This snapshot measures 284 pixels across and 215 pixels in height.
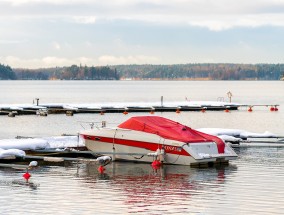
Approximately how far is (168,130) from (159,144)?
853mm

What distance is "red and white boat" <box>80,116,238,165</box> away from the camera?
31.9 meters

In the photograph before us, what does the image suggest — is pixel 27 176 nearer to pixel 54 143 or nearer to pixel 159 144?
pixel 159 144

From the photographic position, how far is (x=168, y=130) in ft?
108

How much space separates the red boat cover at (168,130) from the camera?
3241cm

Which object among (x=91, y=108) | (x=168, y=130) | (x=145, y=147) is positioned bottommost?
(x=91, y=108)

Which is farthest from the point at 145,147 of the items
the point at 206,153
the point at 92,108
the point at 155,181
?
the point at 92,108

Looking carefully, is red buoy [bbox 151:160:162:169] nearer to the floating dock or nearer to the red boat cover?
the red boat cover

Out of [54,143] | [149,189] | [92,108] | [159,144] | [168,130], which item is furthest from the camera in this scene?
[92,108]

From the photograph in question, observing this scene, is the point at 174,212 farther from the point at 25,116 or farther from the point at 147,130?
the point at 25,116

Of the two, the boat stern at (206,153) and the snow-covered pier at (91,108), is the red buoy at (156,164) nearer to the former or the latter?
the boat stern at (206,153)

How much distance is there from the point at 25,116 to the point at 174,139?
53.8m

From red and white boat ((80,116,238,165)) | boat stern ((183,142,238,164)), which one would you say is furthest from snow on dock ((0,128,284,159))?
boat stern ((183,142,238,164))

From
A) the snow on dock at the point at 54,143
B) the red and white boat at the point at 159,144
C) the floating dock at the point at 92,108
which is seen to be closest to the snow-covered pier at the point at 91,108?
the floating dock at the point at 92,108

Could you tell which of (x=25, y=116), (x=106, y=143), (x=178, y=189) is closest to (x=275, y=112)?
(x=25, y=116)
